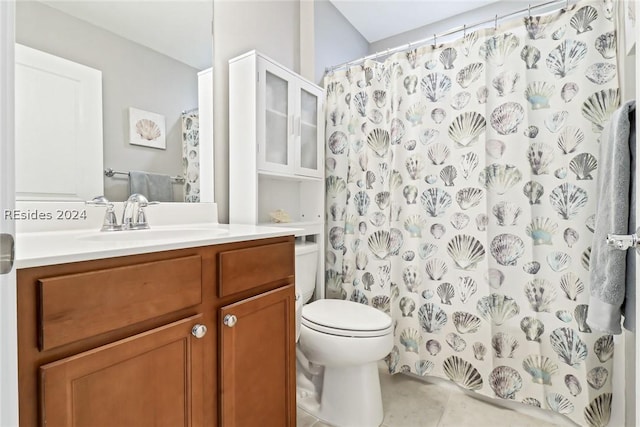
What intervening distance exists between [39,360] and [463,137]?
173cm

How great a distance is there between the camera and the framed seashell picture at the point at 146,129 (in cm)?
123

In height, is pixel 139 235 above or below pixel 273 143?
below

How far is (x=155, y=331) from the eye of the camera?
707 millimetres

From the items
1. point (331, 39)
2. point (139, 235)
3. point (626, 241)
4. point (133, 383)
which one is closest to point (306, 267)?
point (139, 235)

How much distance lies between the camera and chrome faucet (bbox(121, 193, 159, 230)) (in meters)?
1.13

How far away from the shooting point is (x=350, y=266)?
6.30 ft

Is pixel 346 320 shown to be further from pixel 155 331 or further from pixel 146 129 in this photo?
pixel 146 129

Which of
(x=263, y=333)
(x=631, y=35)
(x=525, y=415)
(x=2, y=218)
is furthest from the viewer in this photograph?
(x=525, y=415)

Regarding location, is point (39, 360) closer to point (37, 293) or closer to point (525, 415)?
point (37, 293)

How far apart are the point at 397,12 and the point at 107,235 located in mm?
2371

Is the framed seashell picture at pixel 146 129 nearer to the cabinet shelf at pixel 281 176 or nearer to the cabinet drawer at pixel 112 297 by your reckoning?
the cabinet shelf at pixel 281 176

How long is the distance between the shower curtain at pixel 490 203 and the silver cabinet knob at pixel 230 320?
1.11 metres

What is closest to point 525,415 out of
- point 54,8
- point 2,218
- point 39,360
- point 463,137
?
point 463,137

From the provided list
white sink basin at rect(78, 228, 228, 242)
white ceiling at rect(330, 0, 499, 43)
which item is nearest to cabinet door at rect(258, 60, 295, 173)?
white sink basin at rect(78, 228, 228, 242)
